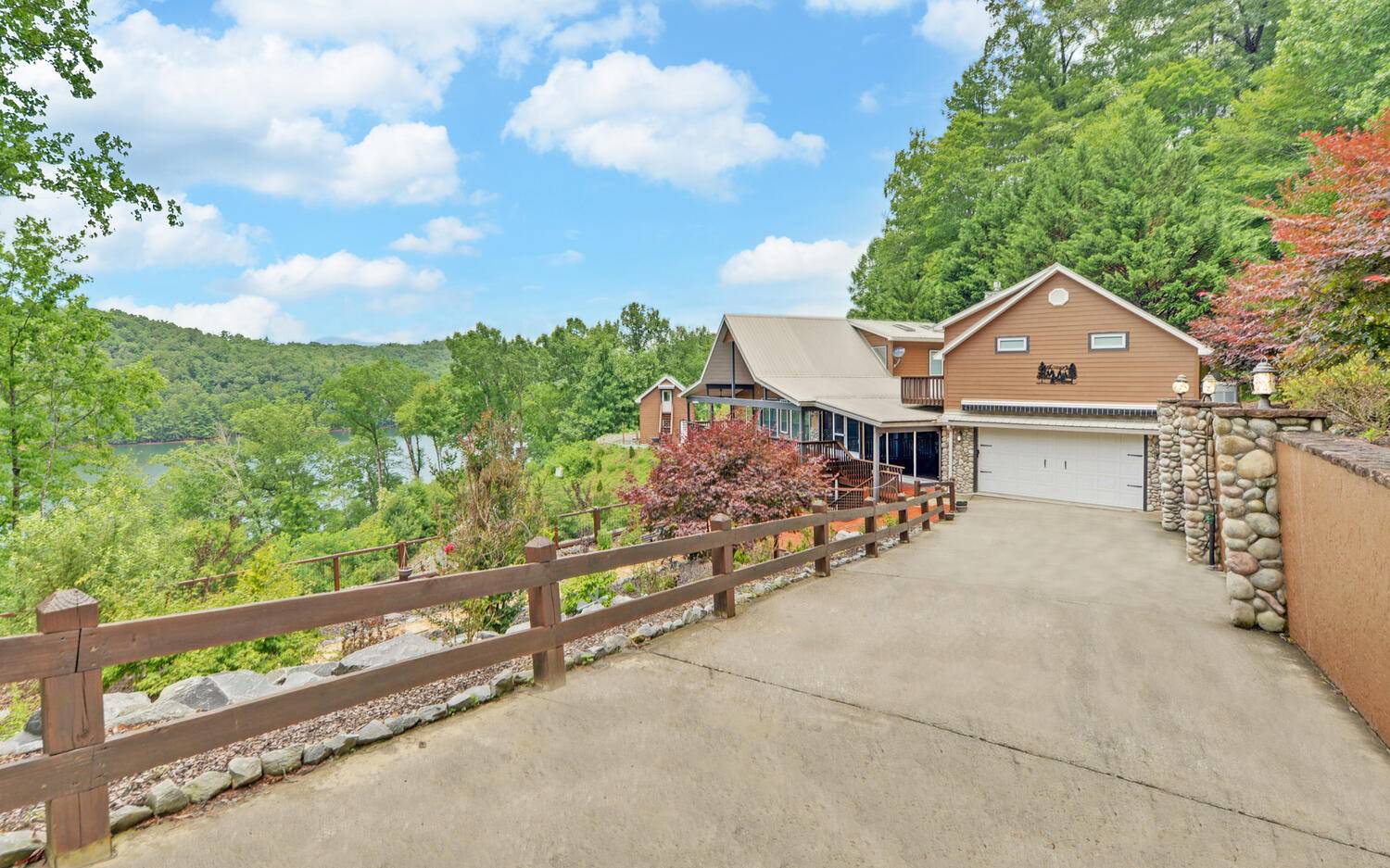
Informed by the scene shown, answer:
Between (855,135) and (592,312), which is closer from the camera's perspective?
(855,135)

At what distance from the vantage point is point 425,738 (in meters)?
3.48

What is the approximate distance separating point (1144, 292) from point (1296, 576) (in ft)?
71.0

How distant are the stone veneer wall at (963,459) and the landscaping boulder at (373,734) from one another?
1887 cm

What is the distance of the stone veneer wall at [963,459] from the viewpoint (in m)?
19.9

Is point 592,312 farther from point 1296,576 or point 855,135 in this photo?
point 1296,576

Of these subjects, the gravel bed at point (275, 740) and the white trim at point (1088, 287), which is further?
the white trim at point (1088, 287)

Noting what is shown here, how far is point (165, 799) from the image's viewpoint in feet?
9.04

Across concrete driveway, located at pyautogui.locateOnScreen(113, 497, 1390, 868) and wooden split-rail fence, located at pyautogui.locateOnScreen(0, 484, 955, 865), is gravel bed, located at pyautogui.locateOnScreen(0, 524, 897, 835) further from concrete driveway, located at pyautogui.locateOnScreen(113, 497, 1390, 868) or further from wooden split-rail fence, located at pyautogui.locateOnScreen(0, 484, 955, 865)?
concrete driveway, located at pyautogui.locateOnScreen(113, 497, 1390, 868)

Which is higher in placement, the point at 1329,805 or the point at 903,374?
the point at 903,374

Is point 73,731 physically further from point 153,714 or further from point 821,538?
point 821,538

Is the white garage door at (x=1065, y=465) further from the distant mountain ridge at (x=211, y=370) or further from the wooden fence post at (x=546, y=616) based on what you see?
the distant mountain ridge at (x=211, y=370)

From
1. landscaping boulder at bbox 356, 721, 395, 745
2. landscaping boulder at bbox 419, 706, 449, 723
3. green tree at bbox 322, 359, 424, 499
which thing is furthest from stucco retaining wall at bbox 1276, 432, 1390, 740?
green tree at bbox 322, 359, 424, 499

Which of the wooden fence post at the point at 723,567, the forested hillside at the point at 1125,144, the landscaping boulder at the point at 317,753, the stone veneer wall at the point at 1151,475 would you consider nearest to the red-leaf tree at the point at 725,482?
the wooden fence post at the point at 723,567

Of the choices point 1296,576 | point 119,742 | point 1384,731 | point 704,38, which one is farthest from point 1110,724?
point 704,38
